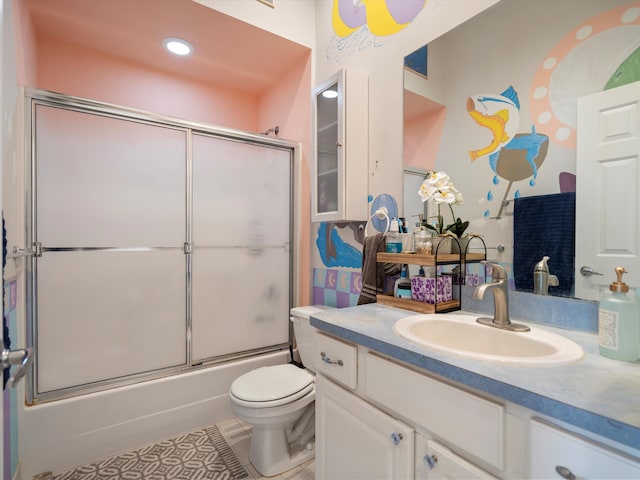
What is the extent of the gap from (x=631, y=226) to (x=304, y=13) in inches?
89.6

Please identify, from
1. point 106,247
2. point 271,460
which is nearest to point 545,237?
point 271,460

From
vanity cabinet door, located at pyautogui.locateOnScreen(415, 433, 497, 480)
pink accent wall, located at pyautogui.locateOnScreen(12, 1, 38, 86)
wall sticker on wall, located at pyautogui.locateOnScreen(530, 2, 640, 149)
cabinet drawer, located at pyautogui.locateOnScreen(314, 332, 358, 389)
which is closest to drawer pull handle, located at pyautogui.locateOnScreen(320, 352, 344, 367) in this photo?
cabinet drawer, located at pyautogui.locateOnScreen(314, 332, 358, 389)

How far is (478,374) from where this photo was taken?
28.5 inches

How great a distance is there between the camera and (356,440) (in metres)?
1.06

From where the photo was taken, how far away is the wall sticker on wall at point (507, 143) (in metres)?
1.16

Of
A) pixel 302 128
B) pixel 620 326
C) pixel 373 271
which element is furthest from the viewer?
pixel 302 128

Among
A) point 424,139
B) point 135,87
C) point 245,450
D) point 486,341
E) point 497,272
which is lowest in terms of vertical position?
point 245,450

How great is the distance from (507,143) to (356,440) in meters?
1.19

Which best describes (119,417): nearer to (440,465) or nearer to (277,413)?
(277,413)

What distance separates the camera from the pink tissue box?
51.2 inches

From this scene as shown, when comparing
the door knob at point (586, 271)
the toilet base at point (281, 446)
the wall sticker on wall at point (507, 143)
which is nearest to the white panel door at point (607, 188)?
the door knob at point (586, 271)

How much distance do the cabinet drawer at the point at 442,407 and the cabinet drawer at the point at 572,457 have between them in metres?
0.07

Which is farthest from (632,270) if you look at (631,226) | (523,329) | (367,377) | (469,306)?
(367,377)

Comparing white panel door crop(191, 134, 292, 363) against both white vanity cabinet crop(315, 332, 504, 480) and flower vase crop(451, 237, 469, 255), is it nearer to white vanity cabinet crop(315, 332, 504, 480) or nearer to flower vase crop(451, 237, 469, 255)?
white vanity cabinet crop(315, 332, 504, 480)
